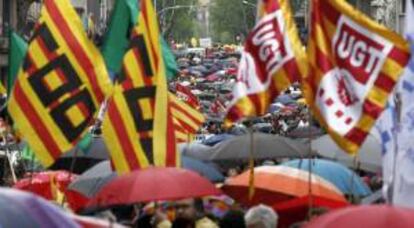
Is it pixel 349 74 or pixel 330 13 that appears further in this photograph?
pixel 330 13

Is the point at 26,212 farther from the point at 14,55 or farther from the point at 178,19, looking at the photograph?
the point at 178,19

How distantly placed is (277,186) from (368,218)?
16.3ft

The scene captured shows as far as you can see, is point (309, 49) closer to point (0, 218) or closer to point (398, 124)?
point (398, 124)

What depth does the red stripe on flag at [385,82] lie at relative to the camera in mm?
9242

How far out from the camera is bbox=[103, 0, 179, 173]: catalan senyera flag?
10.1m

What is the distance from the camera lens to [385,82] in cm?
A: 928

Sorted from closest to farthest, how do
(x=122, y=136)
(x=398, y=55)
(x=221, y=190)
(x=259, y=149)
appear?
1. (x=398, y=55)
2. (x=122, y=136)
3. (x=221, y=190)
4. (x=259, y=149)

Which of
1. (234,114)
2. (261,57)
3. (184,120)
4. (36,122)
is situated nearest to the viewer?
(36,122)

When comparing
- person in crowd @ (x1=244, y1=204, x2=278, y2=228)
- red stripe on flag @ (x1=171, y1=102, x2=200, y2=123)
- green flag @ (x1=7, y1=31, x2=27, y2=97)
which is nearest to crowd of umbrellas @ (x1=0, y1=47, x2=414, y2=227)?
person in crowd @ (x1=244, y1=204, x2=278, y2=228)

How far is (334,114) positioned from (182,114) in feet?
30.5

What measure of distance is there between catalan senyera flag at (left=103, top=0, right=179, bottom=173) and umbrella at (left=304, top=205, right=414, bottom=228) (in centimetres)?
392

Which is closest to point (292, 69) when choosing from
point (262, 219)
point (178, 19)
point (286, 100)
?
point (262, 219)

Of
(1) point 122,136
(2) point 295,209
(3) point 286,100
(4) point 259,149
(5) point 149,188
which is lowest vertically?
(3) point 286,100

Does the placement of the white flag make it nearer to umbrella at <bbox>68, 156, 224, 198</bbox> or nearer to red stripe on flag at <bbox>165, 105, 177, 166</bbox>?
red stripe on flag at <bbox>165, 105, 177, 166</bbox>
